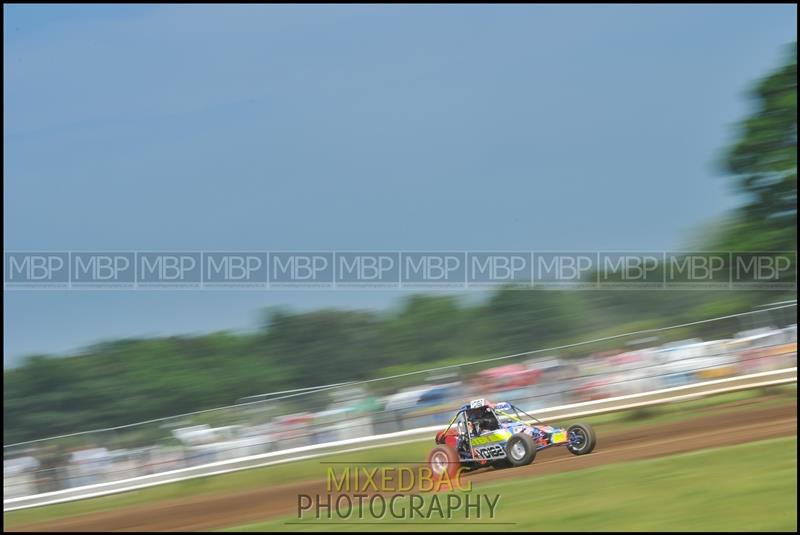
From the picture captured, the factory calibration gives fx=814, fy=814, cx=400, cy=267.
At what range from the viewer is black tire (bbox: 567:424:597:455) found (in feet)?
30.8

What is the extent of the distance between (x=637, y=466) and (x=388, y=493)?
2818 mm

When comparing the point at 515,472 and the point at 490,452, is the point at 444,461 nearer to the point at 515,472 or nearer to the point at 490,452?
the point at 490,452

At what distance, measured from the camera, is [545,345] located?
52.4 feet

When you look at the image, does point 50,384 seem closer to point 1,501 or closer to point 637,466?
point 1,501

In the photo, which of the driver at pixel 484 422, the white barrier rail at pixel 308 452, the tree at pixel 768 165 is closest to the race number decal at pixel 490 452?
the driver at pixel 484 422

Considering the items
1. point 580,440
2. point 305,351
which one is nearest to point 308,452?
point 580,440

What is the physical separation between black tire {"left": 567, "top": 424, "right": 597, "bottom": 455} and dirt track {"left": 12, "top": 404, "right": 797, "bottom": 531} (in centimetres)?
11

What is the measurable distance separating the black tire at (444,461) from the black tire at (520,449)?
599mm

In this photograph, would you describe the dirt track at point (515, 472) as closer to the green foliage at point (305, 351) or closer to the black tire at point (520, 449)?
the black tire at point (520, 449)

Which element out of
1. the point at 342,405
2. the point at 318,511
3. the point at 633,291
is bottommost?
the point at 318,511

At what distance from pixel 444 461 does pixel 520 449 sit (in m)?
0.88

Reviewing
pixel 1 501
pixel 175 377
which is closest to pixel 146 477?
pixel 1 501

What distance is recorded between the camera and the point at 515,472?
29.9ft

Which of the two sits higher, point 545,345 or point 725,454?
point 545,345
